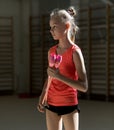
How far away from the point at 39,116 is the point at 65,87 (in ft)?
14.3

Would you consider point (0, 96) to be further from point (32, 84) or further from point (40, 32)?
point (40, 32)

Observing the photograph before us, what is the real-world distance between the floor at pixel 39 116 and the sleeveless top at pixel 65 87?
3.09 m

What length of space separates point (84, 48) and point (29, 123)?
4153 millimetres

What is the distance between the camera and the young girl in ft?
7.34

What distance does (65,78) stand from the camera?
7.22 ft

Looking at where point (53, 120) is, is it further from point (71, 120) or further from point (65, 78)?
point (65, 78)

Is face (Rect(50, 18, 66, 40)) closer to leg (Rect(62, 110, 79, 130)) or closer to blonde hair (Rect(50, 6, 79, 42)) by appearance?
blonde hair (Rect(50, 6, 79, 42))

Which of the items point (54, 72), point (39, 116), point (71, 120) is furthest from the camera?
point (39, 116)

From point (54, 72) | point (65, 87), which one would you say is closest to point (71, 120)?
point (65, 87)

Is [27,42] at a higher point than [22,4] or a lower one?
lower

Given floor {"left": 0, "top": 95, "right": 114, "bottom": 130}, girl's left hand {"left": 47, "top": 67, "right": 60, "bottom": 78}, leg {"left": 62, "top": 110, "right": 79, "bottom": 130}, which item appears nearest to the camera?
girl's left hand {"left": 47, "top": 67, "right": 60, "bottom": 78}

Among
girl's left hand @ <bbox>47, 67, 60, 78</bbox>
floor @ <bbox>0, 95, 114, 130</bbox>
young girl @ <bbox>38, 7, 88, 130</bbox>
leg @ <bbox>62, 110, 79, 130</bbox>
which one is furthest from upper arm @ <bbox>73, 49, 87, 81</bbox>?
floor @ <bbox>0, 95, 114, 130</bbox>

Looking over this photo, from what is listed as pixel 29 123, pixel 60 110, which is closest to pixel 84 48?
pixel 29 123

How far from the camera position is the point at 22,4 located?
11.1 metres
